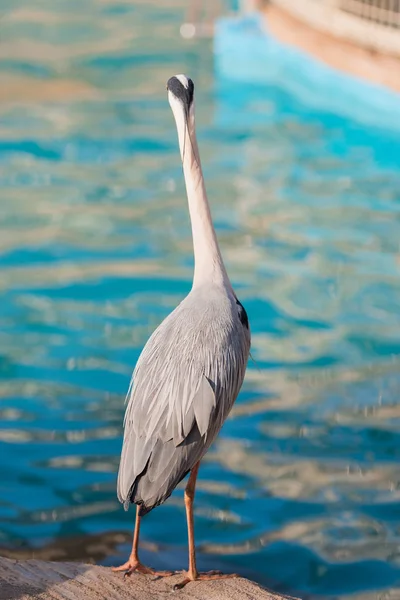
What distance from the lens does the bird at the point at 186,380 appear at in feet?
10.9

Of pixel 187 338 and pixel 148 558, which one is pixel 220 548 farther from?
pixel 187 338

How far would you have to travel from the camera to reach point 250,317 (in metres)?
7.39

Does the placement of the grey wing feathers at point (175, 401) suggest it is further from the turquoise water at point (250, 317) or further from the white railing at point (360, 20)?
the white railing at point (360, 20)

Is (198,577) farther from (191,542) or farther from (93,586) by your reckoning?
(93,586)

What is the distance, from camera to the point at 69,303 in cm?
767

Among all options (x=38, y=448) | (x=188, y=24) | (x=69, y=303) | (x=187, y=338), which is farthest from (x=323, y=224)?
(x=188, y=24)

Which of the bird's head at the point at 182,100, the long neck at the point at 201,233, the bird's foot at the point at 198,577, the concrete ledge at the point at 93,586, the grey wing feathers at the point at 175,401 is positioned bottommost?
the bird's foot at the point at 198,577

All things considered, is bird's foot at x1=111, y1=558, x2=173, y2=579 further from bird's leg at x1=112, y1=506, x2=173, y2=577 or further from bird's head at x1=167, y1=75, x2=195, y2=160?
bird's head at x1=167, y1=75, x2=195, y2=160

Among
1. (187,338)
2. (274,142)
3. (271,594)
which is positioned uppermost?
(187,338)

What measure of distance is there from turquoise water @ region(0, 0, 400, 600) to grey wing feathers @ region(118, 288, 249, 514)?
3.56 ft

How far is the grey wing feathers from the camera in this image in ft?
10.8

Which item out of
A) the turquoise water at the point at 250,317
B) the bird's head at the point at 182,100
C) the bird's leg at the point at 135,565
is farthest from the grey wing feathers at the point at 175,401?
the turquoise water at the point at 250,317

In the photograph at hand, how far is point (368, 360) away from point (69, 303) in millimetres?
2347

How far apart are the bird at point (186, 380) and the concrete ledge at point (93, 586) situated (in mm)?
59
